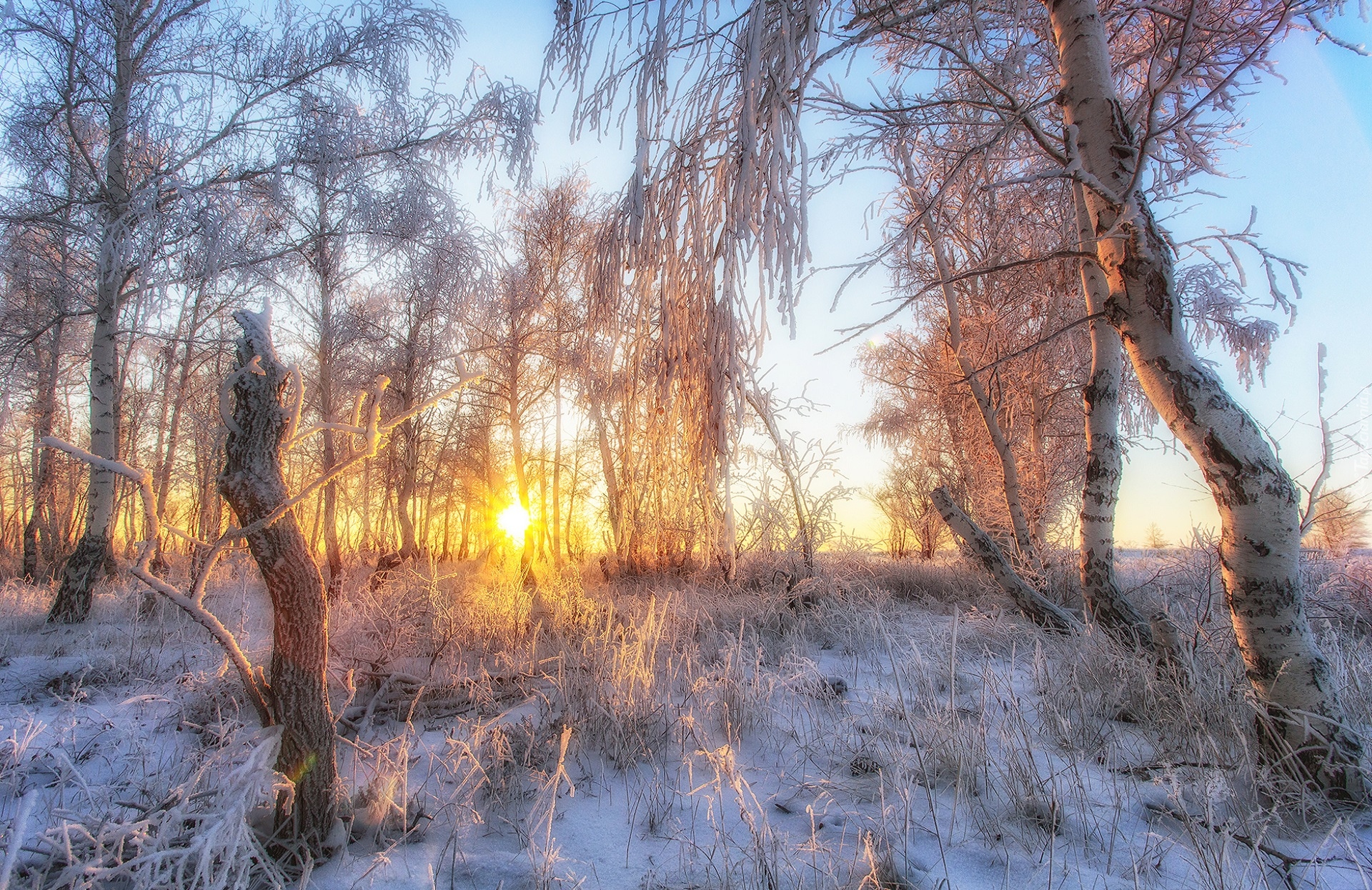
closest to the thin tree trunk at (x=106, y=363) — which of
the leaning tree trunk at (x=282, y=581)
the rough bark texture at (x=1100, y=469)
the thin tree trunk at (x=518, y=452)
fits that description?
the thin tree trunk at (x=518, y=452)

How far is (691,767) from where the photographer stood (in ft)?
6.50

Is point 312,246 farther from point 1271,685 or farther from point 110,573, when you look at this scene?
point 1271,685

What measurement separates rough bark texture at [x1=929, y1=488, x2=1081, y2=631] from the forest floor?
0.94 ft

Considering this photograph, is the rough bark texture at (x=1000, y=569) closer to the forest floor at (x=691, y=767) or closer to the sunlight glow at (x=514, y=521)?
the forest floor at (x=691, y=767)

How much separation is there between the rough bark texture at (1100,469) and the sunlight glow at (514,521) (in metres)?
7.00

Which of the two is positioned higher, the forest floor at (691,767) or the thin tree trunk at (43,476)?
the thin tree trunk at (43,476)

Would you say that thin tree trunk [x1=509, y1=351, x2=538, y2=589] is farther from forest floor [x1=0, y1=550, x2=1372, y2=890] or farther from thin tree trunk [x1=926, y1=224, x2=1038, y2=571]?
thin tree trunk [x1=926, y1=224, x2=1038, y2=571]

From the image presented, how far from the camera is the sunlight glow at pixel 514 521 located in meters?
9.17

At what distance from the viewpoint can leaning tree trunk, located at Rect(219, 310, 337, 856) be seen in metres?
1.78

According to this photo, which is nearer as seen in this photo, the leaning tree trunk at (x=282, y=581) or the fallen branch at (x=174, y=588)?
the fallen branch at (x=174, y=588)

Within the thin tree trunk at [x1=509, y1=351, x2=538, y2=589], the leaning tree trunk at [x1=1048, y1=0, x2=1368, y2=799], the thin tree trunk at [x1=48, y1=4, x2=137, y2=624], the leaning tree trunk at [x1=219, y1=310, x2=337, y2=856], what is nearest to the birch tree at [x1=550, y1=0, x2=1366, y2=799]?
the leaning tree trunk at [x1=1048, y1=0, x2=1368, y2=799]

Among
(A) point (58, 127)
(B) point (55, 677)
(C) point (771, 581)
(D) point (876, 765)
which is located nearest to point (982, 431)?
(C) point (771, 581)

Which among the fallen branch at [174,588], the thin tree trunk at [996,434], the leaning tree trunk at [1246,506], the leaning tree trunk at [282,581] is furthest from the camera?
the thin tree trunk at [996,434]

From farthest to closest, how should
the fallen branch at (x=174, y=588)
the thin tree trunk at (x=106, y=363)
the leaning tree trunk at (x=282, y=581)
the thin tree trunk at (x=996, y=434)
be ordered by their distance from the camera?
1. the thin tree trunk at (x=996, y=434)
2. the thin tree trunk at (x=106, y=363)
3. the leaning tree trunk at (x=282, y=581)
4. the fallen branch at (x=174, y=588)
